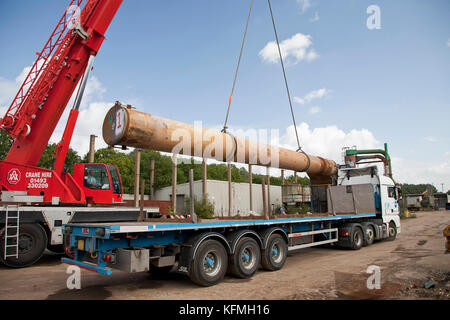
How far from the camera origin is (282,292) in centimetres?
591

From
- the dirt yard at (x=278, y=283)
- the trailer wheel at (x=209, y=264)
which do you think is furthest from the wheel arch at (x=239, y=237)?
the dirt yard at (x=278, y=283)

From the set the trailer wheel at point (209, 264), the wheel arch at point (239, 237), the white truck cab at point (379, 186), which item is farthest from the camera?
the white truck cab at point (379, 186)

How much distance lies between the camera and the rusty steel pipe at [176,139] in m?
4.80

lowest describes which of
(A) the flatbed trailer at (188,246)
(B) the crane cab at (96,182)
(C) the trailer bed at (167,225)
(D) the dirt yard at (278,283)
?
(D) the dirt yard at (278,283)

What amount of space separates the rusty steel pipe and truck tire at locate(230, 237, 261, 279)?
183 centimetres

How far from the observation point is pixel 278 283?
21.7 feet

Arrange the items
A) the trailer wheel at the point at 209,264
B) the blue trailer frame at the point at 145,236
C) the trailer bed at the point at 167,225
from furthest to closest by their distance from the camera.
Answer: the trailer wheel at the point at 209,264 < the blue trailer frame at the point at 145,236 < the trailer bed at the point at 167,225

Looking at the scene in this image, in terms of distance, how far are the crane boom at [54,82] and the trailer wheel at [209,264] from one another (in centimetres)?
604

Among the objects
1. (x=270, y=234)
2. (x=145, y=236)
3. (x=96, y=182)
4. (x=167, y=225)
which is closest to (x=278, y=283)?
(x=270, y=234)

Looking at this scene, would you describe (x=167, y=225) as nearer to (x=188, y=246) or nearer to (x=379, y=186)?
(x=188, y=246)

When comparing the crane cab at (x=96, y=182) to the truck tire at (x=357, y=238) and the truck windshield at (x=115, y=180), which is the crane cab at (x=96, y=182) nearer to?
the truck windshield at (x=115, y=180)
